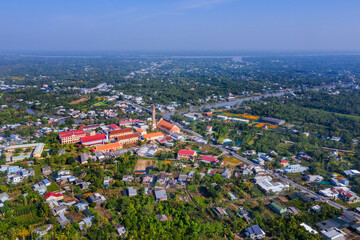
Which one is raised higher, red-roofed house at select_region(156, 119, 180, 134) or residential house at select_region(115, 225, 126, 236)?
red-roofed house at select_region(156, 119, 180, 134)

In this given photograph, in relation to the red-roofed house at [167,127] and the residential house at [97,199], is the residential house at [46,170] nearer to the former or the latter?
the residential house at [97,199]

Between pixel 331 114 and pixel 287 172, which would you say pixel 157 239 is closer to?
pixel 287 172

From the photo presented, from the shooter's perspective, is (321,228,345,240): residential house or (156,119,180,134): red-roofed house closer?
(321,228,345,240): residential house

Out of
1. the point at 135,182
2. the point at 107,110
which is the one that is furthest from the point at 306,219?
the point at 107,110

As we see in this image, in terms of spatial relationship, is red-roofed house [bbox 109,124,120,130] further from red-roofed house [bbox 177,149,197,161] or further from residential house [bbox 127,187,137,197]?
residential house [bbox 127,187,137,197]

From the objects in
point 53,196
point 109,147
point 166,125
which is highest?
Answer: point 166,125

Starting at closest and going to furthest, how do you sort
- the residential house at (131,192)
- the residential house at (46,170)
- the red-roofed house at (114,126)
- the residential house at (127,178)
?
the residential house at (131,192) → the residential house at (127,178) → the residential house at (46,170) → the red-roofed house at (114,126)

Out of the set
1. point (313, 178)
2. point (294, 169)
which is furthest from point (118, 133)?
point (313, 178)

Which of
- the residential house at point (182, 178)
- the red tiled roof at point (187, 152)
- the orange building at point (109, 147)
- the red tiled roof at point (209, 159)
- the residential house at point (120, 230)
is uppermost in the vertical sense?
the red tiled roof at point (187, 152)

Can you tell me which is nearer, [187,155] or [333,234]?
[333,234]

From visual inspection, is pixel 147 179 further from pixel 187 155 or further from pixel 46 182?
pixel 46 182

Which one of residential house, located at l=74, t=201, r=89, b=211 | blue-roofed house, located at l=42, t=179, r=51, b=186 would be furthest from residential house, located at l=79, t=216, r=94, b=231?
blue-roofed house, located at l=42, t=179, r=51, b=186

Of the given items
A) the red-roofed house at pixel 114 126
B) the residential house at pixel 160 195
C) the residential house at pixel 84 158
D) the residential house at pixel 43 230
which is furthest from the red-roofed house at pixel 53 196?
the red-roofed house at pixel 114 126
